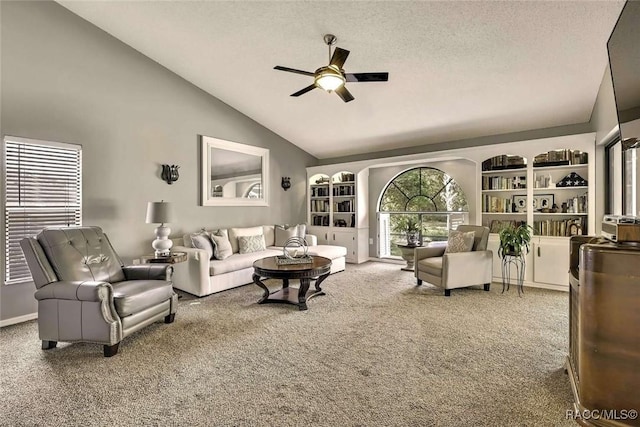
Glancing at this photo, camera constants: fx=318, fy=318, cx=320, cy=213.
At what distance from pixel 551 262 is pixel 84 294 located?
5.54 metres

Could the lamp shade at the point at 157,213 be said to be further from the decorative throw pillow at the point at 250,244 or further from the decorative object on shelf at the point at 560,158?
the decorative object on shelf at the point at 560,158

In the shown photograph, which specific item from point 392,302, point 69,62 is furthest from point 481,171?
point 69,62

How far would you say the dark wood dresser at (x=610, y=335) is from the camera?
4.15 ft

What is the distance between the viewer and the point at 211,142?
535 centimetres

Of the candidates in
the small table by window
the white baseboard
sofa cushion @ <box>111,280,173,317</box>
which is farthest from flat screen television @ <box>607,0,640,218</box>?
the white baseboard

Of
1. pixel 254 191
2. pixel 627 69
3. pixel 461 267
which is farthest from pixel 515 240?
pixel 254 191

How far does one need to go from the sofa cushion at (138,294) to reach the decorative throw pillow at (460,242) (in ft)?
12.3

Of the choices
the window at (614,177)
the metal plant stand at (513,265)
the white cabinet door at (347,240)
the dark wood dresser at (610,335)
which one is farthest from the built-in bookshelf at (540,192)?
the dark wood dresser at (610,335)

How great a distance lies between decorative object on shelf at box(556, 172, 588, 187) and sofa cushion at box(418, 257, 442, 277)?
6.89ft

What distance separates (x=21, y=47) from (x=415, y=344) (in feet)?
16.6

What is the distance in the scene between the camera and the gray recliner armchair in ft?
8.43

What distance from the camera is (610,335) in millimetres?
1300

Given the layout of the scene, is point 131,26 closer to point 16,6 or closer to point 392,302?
point 16,6

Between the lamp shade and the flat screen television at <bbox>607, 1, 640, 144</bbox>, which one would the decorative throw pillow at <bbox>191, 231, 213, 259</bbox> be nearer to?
the lamp shade
